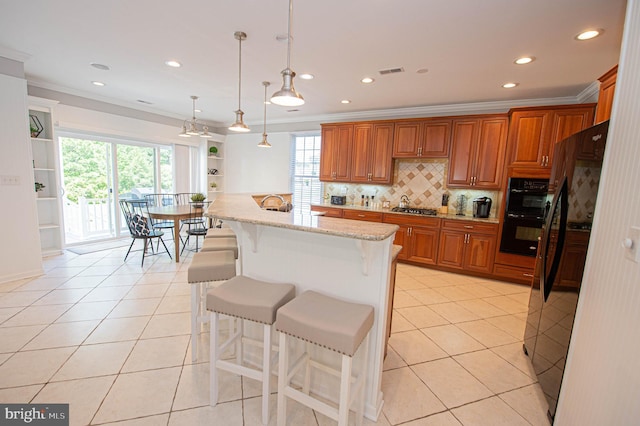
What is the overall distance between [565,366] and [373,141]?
398 centimetres

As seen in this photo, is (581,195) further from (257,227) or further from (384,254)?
(257,227)

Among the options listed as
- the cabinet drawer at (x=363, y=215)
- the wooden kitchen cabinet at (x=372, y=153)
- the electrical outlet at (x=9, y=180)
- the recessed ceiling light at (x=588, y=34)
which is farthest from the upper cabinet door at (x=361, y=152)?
the electrical outlet at (x=9, y=180)

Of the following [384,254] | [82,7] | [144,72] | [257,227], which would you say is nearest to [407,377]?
[384,254]

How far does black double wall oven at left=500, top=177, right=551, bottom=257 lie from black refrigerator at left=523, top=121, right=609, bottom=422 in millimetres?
1827

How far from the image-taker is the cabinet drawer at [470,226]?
3.94 metres

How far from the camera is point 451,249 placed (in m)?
4.21

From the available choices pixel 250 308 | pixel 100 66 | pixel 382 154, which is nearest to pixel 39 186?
pixel 100 66

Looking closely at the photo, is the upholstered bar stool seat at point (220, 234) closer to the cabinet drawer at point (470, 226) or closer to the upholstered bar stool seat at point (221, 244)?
the upholstered bar stool seat at point (221, 244)

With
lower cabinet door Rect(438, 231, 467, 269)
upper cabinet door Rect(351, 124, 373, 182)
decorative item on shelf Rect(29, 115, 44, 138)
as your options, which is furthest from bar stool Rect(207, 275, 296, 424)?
decorative item on shelf Rect(29, 115, 44, 138)

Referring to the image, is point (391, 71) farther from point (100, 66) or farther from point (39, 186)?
point (39, 186)

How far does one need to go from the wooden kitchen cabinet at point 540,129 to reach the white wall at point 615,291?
2757mm

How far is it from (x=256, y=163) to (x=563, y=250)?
19.4 ft

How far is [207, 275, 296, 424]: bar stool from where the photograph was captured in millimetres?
1515

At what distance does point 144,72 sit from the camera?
11.5 feet
